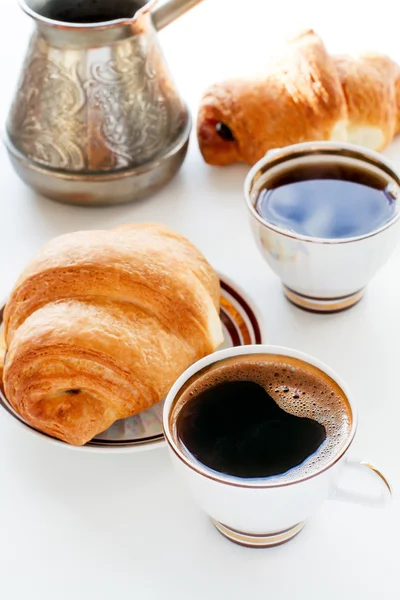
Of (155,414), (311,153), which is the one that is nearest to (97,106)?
(311,153)

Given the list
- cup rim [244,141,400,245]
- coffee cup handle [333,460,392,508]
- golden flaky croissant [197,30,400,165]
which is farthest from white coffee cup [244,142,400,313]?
coffee cup handle [333,460,392,508]

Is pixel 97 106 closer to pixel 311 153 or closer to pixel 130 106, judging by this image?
pixel 130 106

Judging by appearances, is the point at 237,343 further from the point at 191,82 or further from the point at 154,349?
the point at 191,82

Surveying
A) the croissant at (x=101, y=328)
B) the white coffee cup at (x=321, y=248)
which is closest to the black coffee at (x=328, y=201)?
the white coffee cup at (x=321, y=248)

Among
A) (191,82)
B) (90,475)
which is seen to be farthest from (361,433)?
(191,82)

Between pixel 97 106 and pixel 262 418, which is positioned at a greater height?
pixel 97 106

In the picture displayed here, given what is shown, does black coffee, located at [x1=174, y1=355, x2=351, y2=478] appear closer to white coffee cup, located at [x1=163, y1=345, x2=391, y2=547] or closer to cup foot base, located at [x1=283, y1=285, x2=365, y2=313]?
white coffee cup, located at [x1=163, y1=345, x2=391, y2=547]
